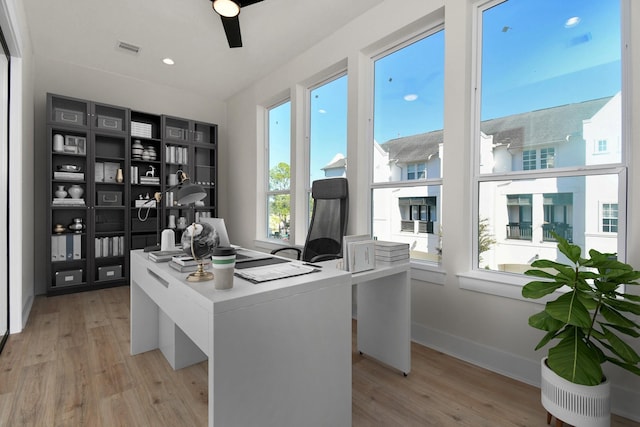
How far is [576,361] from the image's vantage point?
4.41 ft

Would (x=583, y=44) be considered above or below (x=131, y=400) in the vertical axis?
above

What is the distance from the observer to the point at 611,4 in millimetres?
1769

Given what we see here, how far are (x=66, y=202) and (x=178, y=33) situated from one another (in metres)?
2.45

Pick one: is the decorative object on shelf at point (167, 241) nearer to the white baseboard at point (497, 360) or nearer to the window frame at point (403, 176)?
the window frame at point (403, 176)

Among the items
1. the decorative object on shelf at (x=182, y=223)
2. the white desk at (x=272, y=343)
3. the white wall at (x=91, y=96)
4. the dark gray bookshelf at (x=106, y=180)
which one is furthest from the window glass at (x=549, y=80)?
the white wall at (x=91, y=96)

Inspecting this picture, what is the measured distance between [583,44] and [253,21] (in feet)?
8.64

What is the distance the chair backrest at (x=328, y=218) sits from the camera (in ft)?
9.48

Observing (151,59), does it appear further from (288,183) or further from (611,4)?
(611,4)

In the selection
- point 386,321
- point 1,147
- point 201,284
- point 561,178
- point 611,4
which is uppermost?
point 611,4

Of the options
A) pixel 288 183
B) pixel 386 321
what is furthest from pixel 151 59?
pixel 386 321

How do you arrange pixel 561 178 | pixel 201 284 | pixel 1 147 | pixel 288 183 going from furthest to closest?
pixel 288 183
pixel 1 147
pixel 561 178
pixel 201 284

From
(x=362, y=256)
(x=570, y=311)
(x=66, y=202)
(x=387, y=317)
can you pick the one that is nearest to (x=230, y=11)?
(x=362, y=256)

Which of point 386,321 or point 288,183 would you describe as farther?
point 288,183

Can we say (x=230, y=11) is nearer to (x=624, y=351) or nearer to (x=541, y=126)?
(x=541, y=126)
